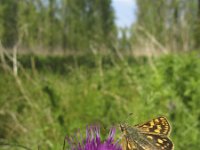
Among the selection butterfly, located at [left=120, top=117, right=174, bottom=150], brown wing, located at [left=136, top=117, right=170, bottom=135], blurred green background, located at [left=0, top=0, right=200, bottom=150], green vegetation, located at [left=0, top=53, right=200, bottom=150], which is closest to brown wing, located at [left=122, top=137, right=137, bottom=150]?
butterfly, located at [left=120, top=117, right=174, bottom=150]

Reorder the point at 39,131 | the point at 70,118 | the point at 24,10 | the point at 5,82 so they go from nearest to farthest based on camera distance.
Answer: the point at 39,131
the point at 70,118
the point at 5,82
the point at 24,10

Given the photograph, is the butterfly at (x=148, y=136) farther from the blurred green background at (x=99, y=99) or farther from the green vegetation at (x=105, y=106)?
the green vegetation at (x=105, y=106)

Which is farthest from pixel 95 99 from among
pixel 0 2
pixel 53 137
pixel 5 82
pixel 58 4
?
pixel 58 4

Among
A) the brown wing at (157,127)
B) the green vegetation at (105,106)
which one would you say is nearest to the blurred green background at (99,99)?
the green vegetation at (105,106)

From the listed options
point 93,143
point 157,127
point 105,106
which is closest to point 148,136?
point 157,127

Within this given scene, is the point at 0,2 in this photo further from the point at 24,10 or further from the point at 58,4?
the point at 58,4

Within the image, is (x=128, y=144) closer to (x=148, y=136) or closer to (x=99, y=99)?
(x=148, y=136)

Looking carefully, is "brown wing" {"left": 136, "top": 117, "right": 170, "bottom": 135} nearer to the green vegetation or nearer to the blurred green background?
the blurred green background

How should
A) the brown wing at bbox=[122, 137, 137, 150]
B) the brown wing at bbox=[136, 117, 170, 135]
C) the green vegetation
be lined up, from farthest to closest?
1. the green vegetation
2. the brown wing at bbox=[136, 117, 170, 135]
3. the brown wing at bbox=[122, 137, 137, 150]
